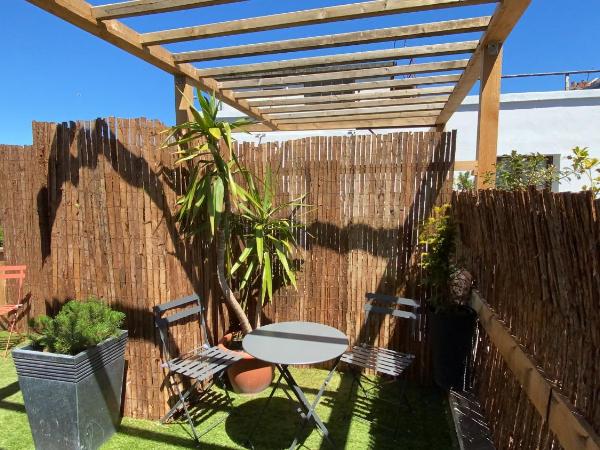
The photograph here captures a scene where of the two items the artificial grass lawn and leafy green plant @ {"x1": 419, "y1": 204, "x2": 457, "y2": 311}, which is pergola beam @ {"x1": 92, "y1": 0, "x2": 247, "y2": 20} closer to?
leafy green plant @ {"x1": 419, "y1": 204, "x2": 457, "y2": 311}

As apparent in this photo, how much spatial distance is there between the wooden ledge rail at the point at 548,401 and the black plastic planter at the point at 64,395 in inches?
102

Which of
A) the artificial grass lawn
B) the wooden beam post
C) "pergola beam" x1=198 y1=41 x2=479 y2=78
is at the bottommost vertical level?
the artificial grass lawn

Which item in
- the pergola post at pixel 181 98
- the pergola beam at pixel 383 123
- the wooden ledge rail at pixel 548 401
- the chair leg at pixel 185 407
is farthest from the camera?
the pergola beam at pixel 383 123

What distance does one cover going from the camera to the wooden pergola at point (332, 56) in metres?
2.44

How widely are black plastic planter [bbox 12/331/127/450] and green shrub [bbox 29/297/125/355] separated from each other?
0.07 meters

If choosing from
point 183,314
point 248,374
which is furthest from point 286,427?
point 183,314

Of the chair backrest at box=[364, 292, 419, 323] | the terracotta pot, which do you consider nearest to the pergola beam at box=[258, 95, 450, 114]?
the chair backrest at box=[364, 292, 419, 323]

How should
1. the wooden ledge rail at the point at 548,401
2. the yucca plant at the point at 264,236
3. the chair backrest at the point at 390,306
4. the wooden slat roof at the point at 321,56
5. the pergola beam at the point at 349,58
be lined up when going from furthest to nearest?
the yucca plant at the point at 264,236
the chair backrest at the point at 390,306
the pergola beam at the point at 349,58
the wooden slat roof at the point at 321,56
the wooden ledge rail at the point at 548,401

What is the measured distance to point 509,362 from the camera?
1.96m

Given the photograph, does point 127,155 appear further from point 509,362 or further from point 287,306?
point 509,362

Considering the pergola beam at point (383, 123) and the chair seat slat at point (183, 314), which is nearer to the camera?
the chair seat slat at point (183, 314)

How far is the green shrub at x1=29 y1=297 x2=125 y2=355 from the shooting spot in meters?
2.46

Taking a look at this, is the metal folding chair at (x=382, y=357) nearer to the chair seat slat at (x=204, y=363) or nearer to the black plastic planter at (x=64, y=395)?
the chair seat slat at (x=204, y=363)

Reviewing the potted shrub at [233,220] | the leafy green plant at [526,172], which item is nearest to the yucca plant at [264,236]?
the potted shrub at [233,220]
